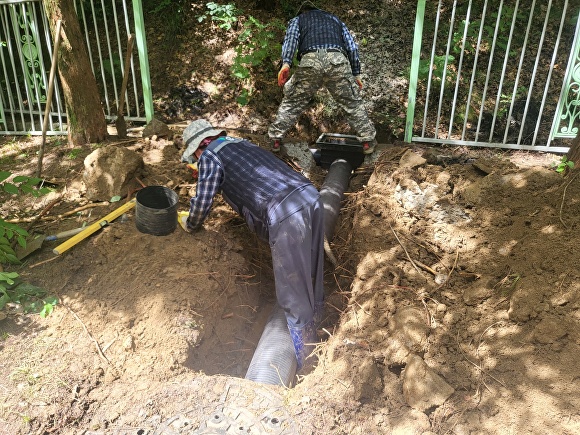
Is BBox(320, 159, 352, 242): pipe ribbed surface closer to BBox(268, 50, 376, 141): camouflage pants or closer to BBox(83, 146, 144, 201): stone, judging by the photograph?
BBox(268, 50, 376, 141): camouflage pants

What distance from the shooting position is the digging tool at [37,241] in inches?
137

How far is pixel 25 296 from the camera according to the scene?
3176 mm

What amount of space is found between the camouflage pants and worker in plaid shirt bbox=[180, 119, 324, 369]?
1738 millimetres

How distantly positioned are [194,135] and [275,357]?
1682mm

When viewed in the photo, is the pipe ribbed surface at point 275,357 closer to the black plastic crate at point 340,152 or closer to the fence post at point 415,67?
the black plastic crate at point 340,152

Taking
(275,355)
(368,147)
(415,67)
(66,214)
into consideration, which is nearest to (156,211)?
(66,214)

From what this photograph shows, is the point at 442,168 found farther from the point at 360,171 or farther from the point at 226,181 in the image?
the point at 226,181

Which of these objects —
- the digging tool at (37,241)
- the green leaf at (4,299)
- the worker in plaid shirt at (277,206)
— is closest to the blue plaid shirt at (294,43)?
the worker in plaid shirt at (277,206)

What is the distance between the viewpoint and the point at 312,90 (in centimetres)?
494

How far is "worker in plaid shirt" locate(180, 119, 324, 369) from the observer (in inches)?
123

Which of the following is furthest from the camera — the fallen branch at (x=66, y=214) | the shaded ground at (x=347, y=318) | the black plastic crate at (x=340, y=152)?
the black plastic crate at (x=340, y=152)

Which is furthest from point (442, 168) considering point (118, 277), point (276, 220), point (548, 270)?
point (118, 277)

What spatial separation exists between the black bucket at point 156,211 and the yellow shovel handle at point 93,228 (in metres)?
0.21

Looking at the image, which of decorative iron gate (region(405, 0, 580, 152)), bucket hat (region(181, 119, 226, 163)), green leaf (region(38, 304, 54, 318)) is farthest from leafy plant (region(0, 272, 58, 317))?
decorative iron gate (region(405, 0, 580, 152))
